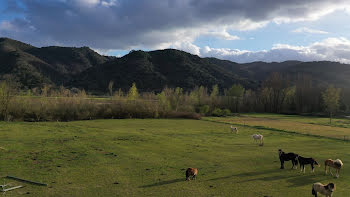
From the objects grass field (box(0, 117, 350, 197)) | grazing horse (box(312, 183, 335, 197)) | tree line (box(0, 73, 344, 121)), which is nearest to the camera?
grazing horse (box(312, 183, 335, 197))

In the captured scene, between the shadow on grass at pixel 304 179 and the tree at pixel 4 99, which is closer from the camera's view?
the shadow on grass at pixel 304 179

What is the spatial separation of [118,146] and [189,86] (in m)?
90.4

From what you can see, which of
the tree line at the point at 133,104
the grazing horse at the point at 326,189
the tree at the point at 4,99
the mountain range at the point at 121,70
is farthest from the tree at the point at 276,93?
the grazing horse at the point at 326,189

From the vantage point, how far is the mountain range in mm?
105500

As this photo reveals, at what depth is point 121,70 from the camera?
11544 centimetres

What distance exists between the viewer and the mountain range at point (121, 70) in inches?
4154

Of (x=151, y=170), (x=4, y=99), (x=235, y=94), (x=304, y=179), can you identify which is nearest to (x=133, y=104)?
(x=4, y=99)

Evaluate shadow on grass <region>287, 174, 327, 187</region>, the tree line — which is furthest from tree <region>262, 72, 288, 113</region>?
shadow on grass <region>287, 174, 327, 187</region>

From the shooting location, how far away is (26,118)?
3919 centimetres

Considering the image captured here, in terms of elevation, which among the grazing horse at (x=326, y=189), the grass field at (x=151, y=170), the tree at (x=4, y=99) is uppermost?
the tree at (x=4, y=99)

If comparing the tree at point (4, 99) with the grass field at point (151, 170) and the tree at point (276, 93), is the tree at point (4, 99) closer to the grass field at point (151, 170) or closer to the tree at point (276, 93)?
the grass field at point (151, 170)

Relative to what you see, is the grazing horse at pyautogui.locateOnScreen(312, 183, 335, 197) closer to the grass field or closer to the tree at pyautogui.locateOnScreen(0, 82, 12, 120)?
the grass field

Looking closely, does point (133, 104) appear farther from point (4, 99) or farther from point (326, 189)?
point (326, 189)

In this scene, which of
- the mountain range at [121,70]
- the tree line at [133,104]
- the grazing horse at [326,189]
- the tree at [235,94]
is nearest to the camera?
the grazing horse at [326,189]
